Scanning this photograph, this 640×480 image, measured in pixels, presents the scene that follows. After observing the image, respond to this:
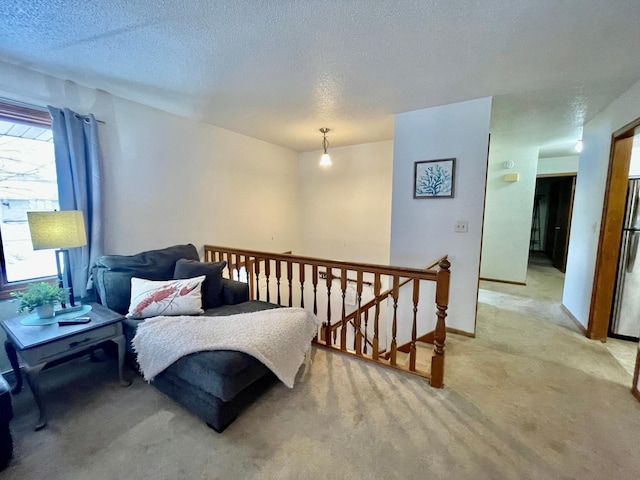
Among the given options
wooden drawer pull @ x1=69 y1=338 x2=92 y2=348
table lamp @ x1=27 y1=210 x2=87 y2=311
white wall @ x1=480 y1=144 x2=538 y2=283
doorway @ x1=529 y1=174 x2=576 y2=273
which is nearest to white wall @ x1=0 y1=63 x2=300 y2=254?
table lamp @ x1=27 y1=210 x2=87 y2=311

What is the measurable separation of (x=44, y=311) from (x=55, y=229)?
1.81 ft

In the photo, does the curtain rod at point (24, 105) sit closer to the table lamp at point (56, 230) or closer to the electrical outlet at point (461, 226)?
the table lamp at point (56, 230)

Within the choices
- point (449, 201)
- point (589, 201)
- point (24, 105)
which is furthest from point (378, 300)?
point (24, 105)

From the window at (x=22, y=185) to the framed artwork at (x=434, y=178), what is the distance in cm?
338

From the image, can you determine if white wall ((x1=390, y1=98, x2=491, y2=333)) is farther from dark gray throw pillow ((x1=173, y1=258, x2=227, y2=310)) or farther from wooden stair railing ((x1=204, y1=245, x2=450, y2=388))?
dark gray throw pillow ((x1=173, y1=258, x2=227, y2=310))

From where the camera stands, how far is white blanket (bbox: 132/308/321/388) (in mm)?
1634

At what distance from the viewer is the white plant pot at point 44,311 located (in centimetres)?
178

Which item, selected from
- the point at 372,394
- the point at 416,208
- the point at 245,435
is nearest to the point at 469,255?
the point at 416,208

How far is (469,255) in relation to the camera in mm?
2744

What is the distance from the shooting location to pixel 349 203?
4465mm

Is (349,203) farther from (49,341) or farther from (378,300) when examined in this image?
(49,341)

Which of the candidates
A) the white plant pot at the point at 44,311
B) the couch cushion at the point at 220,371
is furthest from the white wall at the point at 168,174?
the couch cushion at the point at 220,371

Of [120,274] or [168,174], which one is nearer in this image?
[120,274]

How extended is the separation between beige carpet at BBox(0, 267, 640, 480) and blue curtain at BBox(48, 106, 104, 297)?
0.82 metres
